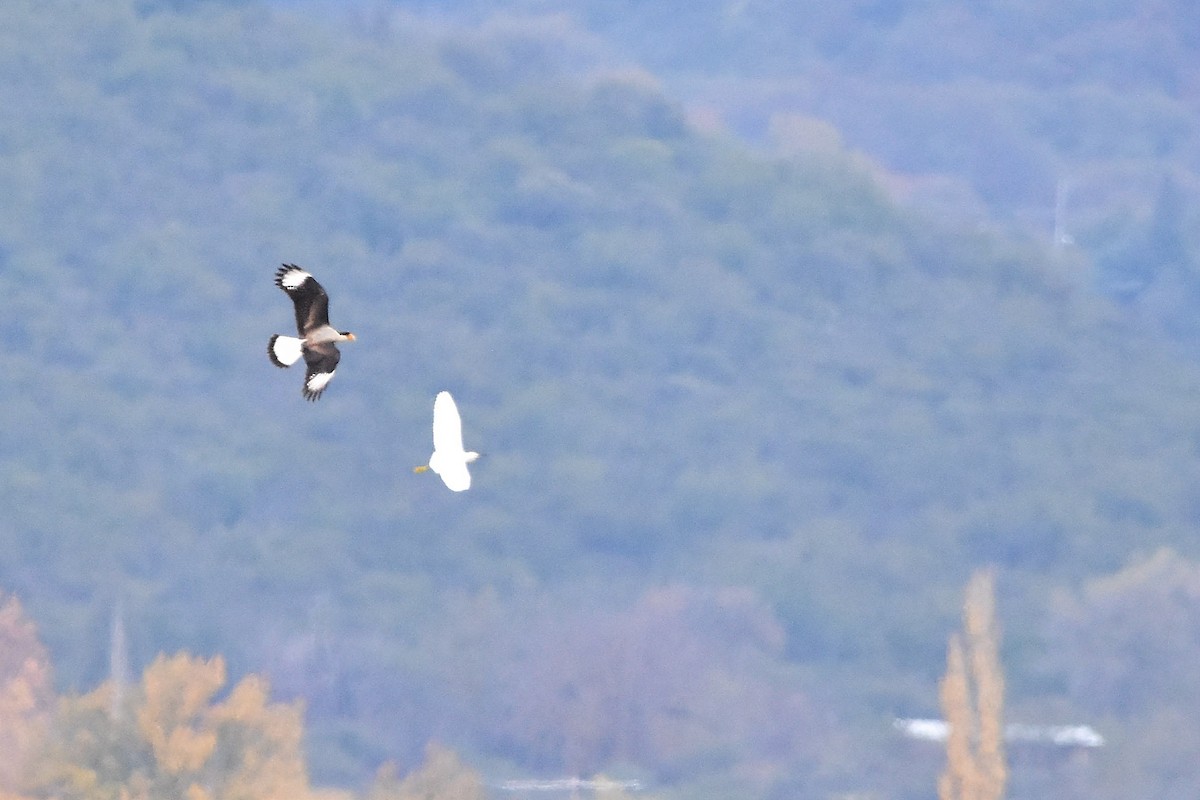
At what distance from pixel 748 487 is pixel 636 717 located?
23.6m

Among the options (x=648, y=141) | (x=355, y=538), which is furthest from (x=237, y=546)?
(x=648, y=141)

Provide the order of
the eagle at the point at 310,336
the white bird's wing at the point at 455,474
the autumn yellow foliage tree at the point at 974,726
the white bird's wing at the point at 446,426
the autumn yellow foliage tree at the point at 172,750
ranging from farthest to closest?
the autumn yellow foliage tree at the point at 974,726
the autumn yellow foliage tree at the point at 172,750
the eagle at the point at 310,336
the white bird's wing at the point at 446,426
the white bird's wing at the point at 455,474

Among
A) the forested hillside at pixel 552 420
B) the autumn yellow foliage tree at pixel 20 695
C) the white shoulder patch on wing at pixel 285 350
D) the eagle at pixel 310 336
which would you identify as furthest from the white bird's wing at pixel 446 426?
the forested hillside at pixel 552 420

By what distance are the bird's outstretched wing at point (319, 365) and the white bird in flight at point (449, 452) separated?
454 mm

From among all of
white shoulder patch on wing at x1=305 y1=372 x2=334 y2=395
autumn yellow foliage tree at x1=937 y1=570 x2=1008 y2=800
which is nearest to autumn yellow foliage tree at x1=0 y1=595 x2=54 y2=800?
autumn yellow foliage tree at x1=937 y1=570 x2=1008 y2=800

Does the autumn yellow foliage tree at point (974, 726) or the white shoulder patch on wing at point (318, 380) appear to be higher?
the autumn yellow foliage tree at point (974, 726)

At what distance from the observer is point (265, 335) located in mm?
83688

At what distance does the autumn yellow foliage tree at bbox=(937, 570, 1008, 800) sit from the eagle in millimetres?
34387

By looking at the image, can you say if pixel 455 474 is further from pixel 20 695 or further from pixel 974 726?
pixel 20 695

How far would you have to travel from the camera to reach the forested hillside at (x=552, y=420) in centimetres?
6281

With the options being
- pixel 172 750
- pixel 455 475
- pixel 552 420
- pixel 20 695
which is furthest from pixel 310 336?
pixel 552 420

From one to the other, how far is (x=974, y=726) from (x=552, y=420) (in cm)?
3454

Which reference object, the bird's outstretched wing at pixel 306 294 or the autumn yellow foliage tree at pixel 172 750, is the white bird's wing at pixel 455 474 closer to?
the bird's outstretched wing at pixel 306 294

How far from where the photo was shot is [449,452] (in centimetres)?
1365
